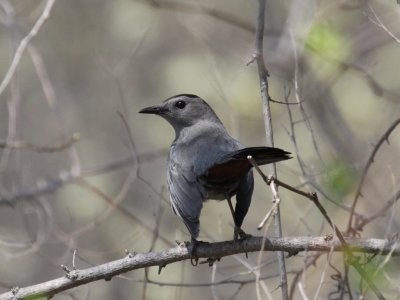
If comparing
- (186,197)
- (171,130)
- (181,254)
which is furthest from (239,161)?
(171,130)

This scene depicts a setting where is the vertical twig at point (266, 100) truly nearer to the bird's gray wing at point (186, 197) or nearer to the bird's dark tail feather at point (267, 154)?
the bird's dark tail feather at point (267, 154)

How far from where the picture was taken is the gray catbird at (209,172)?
15.9ft

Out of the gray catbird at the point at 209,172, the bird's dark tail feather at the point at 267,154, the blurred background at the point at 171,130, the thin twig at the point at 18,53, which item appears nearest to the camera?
the bird's dark tail feather at the point at 267,154

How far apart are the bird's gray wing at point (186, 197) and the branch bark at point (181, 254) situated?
19 cm

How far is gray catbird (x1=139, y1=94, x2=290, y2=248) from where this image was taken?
15.9 ft

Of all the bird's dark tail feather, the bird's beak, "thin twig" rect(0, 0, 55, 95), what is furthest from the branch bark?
the bird's beak

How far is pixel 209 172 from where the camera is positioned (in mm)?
5176

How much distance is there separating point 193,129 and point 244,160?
1.56m

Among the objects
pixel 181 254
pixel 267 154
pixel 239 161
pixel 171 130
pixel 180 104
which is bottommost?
pixel 181 254

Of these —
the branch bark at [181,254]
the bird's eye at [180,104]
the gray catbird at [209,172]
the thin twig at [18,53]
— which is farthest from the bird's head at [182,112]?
the branch bark at [181,254]

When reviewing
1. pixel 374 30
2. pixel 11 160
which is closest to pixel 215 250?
pixel 374 30

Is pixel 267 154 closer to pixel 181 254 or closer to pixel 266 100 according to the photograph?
pixel 266 100

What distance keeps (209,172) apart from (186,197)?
21cm

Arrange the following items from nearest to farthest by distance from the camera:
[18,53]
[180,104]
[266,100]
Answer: [266,100]
[18,53]
[180,104]
